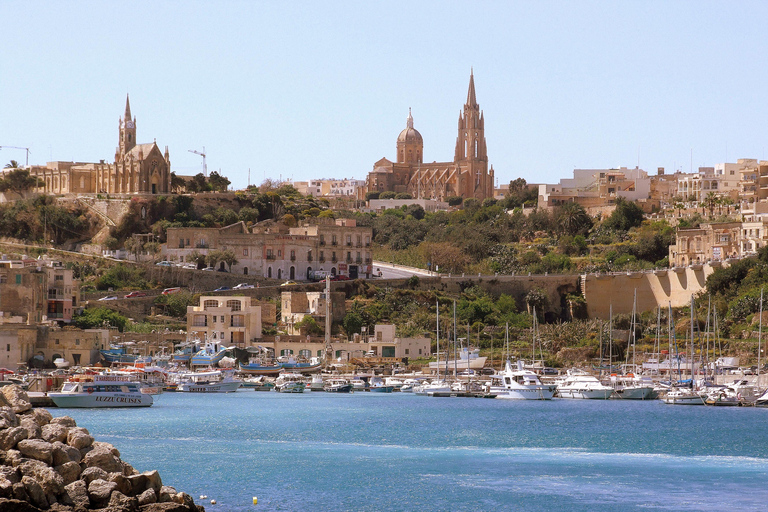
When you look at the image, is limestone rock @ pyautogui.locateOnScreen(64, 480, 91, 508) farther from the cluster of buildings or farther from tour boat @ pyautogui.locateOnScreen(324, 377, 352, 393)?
the cluster of buildings

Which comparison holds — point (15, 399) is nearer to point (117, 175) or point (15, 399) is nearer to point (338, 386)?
point (338, 386)

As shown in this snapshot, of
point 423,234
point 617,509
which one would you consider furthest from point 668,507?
point 423,234

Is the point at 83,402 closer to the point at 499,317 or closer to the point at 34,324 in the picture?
the point at 34,324

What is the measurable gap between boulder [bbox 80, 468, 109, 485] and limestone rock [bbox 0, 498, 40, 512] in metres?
1.34

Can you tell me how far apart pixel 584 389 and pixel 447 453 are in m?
24.3

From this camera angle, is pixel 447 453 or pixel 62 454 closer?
pixel 62 454

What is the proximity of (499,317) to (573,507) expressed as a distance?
51273 millimetres

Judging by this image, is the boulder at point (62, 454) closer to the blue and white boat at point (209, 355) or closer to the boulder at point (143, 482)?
the boulder at point (143, 482)

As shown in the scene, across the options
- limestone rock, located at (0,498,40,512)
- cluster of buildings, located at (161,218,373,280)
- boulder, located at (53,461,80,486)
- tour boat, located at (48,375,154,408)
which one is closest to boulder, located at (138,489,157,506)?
boulder, located at (53,461,80,486)

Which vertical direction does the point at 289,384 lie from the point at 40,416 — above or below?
below

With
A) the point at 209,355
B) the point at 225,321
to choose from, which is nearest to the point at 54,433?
the point at 209,355

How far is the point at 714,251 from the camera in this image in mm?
83312

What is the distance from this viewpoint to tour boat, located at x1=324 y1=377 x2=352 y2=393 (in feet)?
212

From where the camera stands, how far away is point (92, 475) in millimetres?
24234
